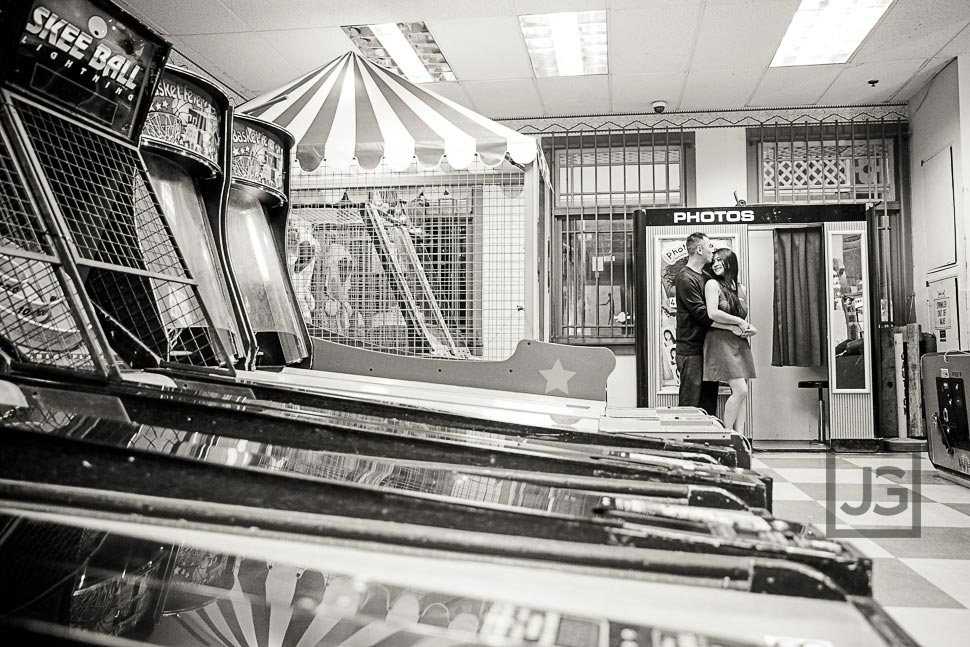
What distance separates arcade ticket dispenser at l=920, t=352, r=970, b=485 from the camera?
11.2 ft

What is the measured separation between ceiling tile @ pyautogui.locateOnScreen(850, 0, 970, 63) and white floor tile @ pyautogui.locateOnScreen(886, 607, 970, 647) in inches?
160

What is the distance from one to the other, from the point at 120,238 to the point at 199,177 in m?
0.45

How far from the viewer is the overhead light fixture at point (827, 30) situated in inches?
176

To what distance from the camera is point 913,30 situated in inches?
187

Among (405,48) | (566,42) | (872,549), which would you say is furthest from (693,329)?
(405,48)

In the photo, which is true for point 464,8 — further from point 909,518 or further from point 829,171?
point 909,518

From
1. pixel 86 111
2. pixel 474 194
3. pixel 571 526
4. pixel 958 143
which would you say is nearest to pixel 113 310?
pixel 86 111

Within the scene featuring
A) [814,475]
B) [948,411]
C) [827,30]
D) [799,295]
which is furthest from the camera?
[799,295]

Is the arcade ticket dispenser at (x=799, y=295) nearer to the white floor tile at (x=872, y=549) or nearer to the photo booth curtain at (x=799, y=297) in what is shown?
the photo booth curtain at (x=799, y=297)

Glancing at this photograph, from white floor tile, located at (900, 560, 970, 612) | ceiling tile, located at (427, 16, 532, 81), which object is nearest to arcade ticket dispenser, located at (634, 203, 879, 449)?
ceiling tile, located at (427, 16, 532, 81)

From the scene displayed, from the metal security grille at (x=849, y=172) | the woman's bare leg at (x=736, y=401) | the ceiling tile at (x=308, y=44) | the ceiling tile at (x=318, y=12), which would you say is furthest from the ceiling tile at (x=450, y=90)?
the woman's bare leg at (x=736, y=401)

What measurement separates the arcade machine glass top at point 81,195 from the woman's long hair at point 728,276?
3.29 metres

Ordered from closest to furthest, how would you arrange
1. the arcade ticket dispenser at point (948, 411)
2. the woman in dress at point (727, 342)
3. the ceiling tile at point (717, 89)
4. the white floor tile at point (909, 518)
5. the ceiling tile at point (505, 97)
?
the white floor tile at point (909, 518) → the arcade ticket dispenser at point (948, 411) → the woman in dress at point (727, 342) → the ceiling tile at point (717, 89) → the ceiling tile at point (505, 97)

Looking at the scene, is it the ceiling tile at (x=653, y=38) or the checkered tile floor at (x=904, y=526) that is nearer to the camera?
the checkered tile floor at (x=904, y=526)
